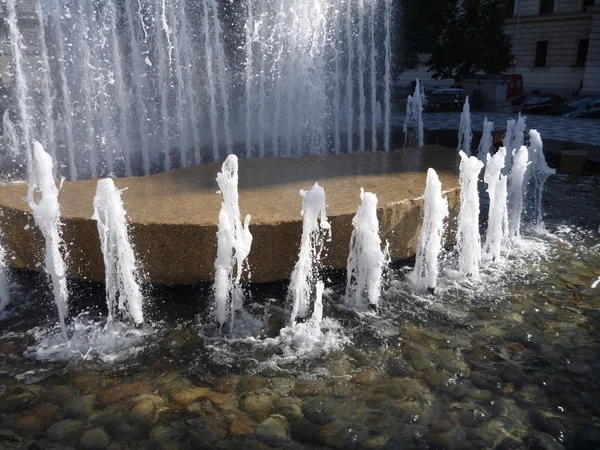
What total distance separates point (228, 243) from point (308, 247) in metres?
0.53

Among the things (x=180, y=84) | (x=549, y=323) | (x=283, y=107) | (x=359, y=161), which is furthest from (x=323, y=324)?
(x=283, y=107)

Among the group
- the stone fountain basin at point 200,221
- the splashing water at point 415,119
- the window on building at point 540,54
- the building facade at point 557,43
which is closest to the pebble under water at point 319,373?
the stone fountain basin at point 200,221

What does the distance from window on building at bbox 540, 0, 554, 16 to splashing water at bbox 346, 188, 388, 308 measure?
27.4 meters

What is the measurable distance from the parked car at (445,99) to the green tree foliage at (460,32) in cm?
279

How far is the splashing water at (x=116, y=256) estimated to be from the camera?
3.17 m

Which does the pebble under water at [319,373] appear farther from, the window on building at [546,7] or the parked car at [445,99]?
the window on building at [546,7]

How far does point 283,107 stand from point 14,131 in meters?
4.07

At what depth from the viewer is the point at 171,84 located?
8.25 metres

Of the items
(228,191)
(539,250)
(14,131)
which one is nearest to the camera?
(228,191)

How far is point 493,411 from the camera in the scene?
254cm

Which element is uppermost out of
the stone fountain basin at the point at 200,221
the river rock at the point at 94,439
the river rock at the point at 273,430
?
the stone fountain basin at the point at 200,221

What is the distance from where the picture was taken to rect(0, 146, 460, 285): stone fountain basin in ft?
11.1

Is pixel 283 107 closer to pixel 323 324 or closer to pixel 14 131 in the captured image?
pixel 14 131

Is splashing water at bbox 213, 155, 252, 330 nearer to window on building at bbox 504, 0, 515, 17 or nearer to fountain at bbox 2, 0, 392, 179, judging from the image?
fountain at bbox 2, 0, 392, 179
